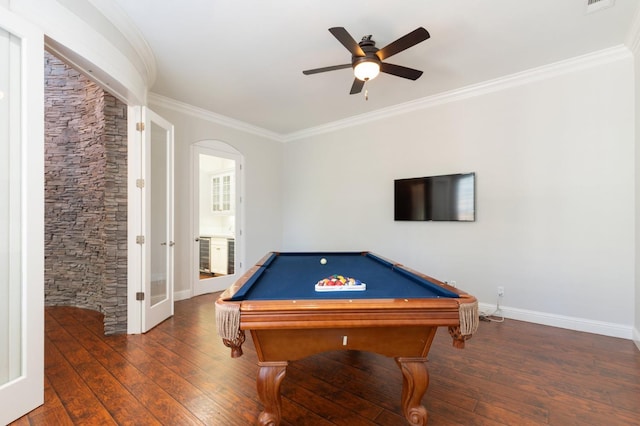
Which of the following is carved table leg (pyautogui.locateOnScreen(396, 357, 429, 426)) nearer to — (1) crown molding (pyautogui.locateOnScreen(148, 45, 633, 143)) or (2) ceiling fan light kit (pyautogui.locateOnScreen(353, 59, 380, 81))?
(2) ceiling fan light kit (pyautogui.locateOnScreen(353, 59, 380, 81))

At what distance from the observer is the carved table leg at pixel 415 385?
1509mm

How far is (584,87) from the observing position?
9.77 ft

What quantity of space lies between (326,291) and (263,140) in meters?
4.30

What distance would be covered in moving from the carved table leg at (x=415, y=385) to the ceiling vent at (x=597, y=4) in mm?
2885

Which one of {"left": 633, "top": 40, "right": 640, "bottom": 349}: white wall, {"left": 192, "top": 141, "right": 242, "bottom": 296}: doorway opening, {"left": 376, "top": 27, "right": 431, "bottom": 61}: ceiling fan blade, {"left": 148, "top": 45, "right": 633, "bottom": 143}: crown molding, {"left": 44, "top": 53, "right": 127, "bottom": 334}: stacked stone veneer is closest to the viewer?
{"left": 376, "top": 27, "right": 431, "bottom": 61}: ceiling fan blade

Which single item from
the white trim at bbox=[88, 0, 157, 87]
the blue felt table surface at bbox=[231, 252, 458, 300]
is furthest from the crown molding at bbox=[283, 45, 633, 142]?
the white trim at bbox=[88, 0, 157, 87]

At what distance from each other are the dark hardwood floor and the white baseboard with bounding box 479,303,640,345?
0.10 metres

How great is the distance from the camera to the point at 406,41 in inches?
83.8

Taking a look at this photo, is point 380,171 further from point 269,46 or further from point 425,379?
point 425,379

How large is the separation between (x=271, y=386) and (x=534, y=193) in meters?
3.32

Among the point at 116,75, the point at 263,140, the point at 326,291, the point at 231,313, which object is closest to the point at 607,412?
the point at 326,291

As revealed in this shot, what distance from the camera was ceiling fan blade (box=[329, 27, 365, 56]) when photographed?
6.65ft

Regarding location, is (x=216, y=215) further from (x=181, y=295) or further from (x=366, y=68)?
(x=366, y=68)

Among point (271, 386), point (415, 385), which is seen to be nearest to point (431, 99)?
point (415, 385)
